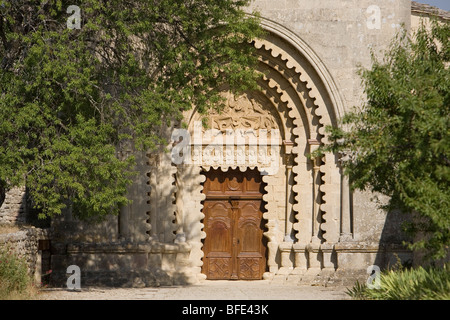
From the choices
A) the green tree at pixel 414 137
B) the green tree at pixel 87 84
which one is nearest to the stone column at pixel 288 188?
the green tree at pixel 87 84

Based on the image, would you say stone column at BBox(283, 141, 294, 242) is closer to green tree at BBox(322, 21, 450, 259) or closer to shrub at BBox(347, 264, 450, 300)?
shrub at BBox(347, 264, 450, 300)

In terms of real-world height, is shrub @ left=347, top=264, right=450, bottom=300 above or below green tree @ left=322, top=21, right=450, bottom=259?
below

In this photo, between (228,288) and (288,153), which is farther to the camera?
(288,153)

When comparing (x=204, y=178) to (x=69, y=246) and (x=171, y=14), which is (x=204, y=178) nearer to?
(x=69, y=246)

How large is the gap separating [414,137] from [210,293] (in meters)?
5.77

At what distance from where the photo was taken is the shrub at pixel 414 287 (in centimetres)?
1032

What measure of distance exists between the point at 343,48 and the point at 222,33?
3.81 metres

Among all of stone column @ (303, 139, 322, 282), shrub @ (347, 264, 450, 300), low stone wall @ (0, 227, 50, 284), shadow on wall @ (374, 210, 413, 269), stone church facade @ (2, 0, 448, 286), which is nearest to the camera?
shrub @ (347, 264, 450, 300)

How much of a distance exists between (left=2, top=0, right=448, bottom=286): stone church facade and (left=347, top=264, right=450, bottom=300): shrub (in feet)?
14.2

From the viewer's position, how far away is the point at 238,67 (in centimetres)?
1377

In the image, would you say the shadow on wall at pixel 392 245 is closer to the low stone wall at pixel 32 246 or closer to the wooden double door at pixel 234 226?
the wooden double door at pixel 234 226

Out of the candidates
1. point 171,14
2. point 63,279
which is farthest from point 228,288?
point 171,14

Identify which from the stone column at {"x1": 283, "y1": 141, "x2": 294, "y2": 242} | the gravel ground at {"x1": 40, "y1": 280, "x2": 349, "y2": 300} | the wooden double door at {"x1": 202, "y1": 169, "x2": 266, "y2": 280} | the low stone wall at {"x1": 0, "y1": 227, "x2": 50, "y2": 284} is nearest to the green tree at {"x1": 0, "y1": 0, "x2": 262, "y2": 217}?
the low stone wall at {"x1": 0, "y1": 227, "x2": 50, "y2": 284}

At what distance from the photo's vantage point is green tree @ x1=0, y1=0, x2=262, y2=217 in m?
12.5
